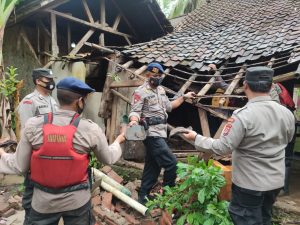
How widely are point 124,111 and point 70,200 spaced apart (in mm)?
4586

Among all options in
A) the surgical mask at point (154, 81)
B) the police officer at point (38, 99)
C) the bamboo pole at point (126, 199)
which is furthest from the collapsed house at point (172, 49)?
the police officer at point (38, 99)

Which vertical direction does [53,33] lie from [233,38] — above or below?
below

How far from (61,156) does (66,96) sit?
465 millimetres

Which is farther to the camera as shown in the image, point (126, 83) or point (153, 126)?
point (126, 83)

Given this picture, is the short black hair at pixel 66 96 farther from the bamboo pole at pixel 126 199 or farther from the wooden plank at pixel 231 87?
the wooden plank at pixel 231 87

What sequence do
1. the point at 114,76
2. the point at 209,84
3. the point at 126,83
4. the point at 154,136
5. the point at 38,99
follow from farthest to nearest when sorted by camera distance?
the point at 114,76 → the point at 126,83 → the point at 209,84 → the point at 154,136 → the point at 38,99

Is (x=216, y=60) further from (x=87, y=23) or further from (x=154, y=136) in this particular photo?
(x=87, y=23)

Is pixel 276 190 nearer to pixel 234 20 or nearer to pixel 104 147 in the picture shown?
pixel 104 147

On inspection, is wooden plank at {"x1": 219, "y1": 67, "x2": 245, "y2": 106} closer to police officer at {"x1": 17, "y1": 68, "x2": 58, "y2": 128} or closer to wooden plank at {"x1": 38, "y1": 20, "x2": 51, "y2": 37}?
police officer at {"x1": 17, "y1": 68, "x2": 58, "y2": 128}

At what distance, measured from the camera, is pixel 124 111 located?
274 inches

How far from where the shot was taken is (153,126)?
4340 millimetres

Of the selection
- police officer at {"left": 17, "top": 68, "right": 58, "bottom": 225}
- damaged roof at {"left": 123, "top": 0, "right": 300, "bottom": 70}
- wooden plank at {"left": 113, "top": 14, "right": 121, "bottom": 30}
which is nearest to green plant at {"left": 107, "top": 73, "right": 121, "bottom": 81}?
damaged roof at {"left": 123, "top": 0, "right": 300, "bottom": 70}

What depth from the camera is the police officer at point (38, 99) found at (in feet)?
11.9

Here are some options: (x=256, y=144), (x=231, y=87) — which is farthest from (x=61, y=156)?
(x=231, y=87)
